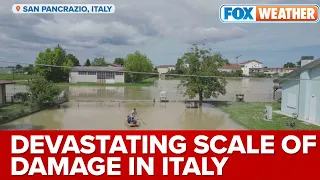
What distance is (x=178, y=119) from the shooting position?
52.9 ft

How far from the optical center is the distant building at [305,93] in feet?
46.2

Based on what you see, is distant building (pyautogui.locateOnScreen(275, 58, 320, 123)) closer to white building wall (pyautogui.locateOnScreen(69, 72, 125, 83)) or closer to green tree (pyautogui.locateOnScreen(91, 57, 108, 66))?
white building wall (pyautogui.locateOnScreen(69, 72, 125, 83))

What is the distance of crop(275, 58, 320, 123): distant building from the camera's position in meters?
14.1

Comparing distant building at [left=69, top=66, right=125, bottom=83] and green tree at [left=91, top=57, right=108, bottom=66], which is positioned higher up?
green tree at [left=91, top=57, right=108, bottom=66]

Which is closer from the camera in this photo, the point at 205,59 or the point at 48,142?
the point at 48,142

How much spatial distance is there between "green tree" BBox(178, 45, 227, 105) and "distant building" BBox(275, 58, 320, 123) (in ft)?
21.7

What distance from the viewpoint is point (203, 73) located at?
72.8 feet

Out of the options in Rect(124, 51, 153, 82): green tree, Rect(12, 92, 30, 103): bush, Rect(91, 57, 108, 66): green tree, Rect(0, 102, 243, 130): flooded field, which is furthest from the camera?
Rect(91, 57, 108, 66): green tree

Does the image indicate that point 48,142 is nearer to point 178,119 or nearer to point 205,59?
point 178,119

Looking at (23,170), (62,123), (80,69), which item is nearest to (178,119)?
(62,123)

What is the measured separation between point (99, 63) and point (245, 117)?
78185 mm

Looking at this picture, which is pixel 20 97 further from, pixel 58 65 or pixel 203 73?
pixel 58 65

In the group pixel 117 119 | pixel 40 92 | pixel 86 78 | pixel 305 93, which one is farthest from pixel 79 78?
pixel 305 93

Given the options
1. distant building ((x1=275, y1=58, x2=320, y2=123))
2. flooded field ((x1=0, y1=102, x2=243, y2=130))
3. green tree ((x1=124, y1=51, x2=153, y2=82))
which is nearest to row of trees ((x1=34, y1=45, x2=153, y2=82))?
green tree ((x1=124, y1=51, x2=153, y2=82))
